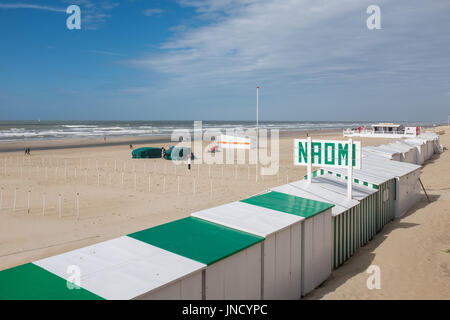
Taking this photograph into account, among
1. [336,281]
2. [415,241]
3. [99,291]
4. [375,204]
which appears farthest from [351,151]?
[99,291]

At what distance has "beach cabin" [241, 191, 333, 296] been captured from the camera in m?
7.52

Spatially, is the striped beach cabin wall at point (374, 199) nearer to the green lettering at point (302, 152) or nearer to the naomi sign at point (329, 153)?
the naomi sign at point (329, 153)

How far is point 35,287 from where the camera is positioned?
171 inches

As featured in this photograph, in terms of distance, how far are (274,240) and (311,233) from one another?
4.87 feet

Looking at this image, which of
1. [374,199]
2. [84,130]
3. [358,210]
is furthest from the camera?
[84,130]

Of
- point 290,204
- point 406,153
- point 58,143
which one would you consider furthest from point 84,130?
point 290,204

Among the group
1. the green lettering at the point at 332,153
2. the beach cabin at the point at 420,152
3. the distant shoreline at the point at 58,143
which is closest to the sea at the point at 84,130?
the distant shoreline at the point at 58,143

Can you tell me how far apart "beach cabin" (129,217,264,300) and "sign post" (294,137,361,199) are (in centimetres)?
496

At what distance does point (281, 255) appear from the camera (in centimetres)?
676

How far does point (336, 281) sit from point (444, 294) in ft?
6.92

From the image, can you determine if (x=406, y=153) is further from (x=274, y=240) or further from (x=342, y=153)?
(x=274, y=240)

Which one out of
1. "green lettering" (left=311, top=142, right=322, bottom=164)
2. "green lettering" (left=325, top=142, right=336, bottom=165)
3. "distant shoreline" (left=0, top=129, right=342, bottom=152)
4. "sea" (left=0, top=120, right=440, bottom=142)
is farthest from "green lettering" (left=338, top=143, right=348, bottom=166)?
"sea" (left=0, top=120, right=440, bottom=142)

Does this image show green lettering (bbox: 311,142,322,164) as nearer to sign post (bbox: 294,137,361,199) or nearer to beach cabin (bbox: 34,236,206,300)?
sign post (bbox: 294,137,361,199)

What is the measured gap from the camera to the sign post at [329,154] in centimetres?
1049
